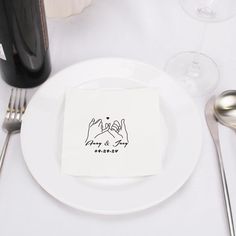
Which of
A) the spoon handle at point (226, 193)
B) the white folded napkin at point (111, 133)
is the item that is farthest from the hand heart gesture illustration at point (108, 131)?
the spoon handle at point (226, 193)

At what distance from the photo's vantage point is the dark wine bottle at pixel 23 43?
0.38 m

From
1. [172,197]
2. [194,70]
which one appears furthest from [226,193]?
[194,70]

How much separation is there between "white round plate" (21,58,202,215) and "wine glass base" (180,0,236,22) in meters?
0.08

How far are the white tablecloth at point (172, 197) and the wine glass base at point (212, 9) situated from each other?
9 centimetres

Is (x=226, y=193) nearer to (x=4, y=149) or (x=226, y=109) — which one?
(x=226, y=109)

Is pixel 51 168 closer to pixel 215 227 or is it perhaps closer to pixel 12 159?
pixel 12 159

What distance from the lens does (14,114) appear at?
450 millimetres

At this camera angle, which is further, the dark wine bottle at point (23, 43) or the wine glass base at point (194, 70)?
the wine glass base at point (194, 70)

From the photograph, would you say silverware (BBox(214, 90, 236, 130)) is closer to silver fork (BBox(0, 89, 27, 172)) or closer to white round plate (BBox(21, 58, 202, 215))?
white round plate (BBox(21, 58, 202, 215))

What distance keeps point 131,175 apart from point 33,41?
0.57 feet

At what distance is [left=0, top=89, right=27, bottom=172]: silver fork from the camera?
44 cm

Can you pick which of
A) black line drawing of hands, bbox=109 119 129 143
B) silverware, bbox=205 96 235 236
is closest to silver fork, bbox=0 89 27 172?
black line drawing of hands, bbox=109 119 129 143

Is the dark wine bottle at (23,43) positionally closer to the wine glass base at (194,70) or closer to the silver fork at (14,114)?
the silver fork at (14,114)

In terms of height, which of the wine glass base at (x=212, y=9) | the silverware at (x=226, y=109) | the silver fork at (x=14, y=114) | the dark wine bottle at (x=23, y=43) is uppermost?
the wine glass base at (x=212, y=9)
